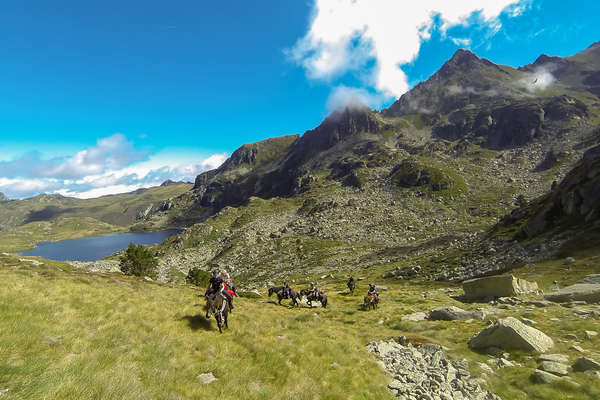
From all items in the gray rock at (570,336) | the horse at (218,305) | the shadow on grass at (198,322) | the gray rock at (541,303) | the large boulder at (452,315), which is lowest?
the large boulder at (452,315)

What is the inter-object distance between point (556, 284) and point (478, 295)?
26.9ft

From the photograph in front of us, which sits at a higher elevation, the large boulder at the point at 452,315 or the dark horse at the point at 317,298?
the large boulder at the point at 452,315

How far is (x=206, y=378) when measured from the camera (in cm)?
1050

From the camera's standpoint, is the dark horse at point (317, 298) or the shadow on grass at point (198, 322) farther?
the dark horse at point (317, 298)

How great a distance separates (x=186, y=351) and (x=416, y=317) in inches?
700

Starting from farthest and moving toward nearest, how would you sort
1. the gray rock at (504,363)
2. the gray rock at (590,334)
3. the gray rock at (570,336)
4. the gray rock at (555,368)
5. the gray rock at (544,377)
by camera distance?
1. the gray rock at (570,336)
2. the gray rock at (590,334)
3. the gray rock at (504,363)
4. the gray rock at (555,368)
5. the gray rock at (544,377)

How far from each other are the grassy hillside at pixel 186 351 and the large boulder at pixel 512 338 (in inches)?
22.6

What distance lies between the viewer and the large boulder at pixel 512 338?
12.8 m

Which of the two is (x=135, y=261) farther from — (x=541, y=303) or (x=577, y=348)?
(x=577, y=348)

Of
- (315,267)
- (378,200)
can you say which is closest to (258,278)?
(315,267)

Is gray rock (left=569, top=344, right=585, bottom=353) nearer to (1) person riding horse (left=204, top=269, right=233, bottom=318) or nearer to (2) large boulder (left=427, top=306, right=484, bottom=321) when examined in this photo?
(2) large boulder (left=427, top=306, right=484, bottom=321)

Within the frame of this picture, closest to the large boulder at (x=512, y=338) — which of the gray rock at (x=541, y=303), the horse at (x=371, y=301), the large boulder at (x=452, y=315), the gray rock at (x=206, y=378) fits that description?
the large boulder at (x=452, y=315)

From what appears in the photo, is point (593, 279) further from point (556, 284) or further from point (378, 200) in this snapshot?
point (378, 200)

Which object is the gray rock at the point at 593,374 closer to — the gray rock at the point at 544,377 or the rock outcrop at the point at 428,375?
the gray rock at the point at 544,377
